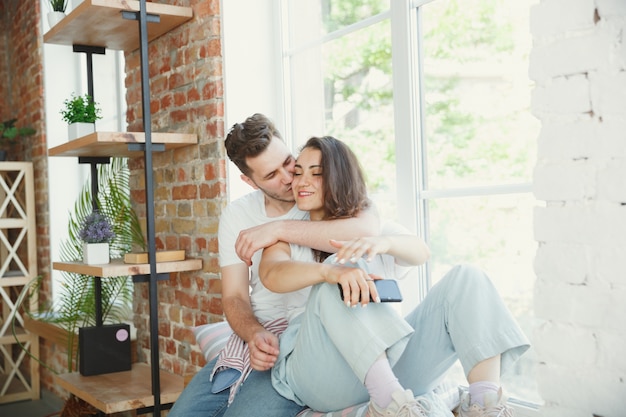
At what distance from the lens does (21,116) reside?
5.06 m

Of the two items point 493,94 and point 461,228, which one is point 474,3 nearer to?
point 493,94

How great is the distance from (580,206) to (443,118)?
0.84 meters

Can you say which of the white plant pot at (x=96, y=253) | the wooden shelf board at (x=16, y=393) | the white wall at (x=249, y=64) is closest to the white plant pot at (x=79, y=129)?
the white plant pot at (x=96, y=253)

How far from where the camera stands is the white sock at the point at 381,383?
167 centimetres

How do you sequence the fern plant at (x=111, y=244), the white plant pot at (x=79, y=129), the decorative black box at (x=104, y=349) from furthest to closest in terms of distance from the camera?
the fern plant at (x=111, y=244), the decorative black box at (x=104, y=349), the white plant pot at (x=79, y=129)

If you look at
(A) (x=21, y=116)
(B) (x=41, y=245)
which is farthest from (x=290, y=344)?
(A) (x=21, y=116)

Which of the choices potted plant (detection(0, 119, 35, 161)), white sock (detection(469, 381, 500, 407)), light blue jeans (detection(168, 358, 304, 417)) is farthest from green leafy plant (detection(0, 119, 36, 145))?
white sock (detection(469, 381, 500, 407))

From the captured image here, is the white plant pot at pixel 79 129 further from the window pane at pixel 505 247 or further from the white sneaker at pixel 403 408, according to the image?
the white sneaker at pixel 403 408

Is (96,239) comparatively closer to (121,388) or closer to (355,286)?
(121,388)

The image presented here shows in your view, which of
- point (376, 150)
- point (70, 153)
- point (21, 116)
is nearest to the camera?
point (376, 150)

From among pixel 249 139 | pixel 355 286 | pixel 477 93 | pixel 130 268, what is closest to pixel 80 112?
pixel 130 268

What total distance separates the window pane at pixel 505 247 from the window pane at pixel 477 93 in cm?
7

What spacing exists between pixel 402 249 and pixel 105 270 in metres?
1.36

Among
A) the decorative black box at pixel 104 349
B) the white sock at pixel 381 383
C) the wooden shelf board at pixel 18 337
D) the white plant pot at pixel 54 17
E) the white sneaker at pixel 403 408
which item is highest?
the white plant pot at pixel 54 17
